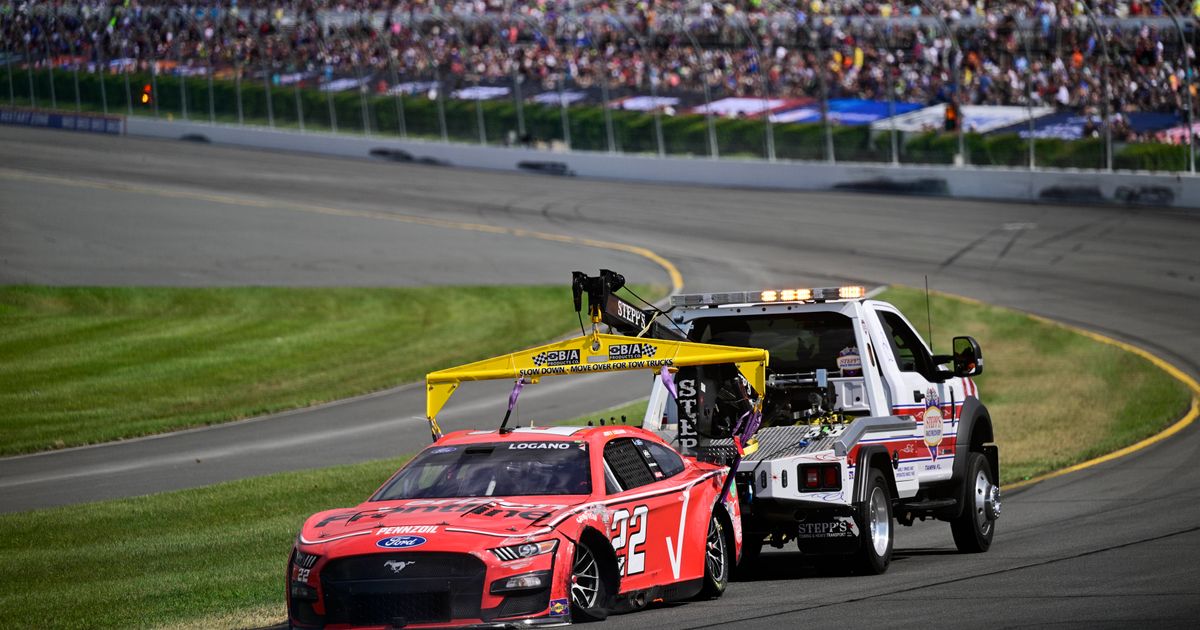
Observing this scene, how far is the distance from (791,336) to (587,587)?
4266 millimetres

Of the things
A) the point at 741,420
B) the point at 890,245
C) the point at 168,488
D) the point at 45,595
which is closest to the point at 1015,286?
the point at 890,245

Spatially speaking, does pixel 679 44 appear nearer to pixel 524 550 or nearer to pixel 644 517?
pixel 644 517

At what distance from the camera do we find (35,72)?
5444 cm

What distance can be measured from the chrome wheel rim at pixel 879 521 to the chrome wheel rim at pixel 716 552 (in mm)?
1488

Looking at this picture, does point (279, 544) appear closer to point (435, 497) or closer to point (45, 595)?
point (45, 595)

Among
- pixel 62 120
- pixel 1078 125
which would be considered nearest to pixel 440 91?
pixel 62 120

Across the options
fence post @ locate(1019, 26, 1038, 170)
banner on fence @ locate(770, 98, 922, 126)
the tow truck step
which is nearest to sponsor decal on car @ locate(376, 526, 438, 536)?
the tow truck step

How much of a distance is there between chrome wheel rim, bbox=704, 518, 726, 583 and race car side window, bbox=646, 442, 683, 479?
0.46m

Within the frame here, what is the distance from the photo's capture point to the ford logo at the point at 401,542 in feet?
29.9

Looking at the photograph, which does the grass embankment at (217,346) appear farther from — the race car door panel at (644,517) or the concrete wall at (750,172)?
the concrete wall at (750,172)

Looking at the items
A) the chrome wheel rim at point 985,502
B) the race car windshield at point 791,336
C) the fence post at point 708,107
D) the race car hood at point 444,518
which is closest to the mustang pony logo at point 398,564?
the race car hood at point 444,518

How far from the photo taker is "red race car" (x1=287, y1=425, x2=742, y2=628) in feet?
29.7

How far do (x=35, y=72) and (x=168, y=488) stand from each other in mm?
40009

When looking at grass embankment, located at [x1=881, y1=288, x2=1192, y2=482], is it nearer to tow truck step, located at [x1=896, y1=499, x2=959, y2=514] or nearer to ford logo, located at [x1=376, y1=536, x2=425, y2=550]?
tow truck step, located at [x1=896, y1=499, x2=959, y2=514]
